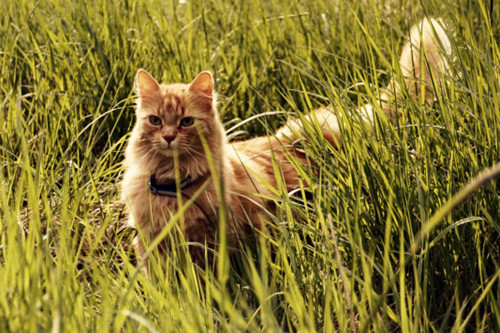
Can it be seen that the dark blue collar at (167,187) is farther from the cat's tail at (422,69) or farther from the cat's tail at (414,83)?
the cat's tail at (422,69)

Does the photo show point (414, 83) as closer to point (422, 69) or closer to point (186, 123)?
point (422, 69)

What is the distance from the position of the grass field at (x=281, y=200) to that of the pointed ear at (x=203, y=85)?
0.29 m

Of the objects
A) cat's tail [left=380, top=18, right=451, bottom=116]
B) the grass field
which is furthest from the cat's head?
cat's tail [left=380, top=18, right=451, bottom=116]

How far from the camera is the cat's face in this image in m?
2.20

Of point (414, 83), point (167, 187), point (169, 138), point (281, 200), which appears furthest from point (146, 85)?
point (414, 83)

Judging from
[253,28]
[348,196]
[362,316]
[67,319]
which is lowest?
[362,316]

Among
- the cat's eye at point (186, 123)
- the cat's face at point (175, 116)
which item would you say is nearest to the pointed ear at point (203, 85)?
the cat's face at point (175, 116)

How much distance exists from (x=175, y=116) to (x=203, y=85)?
0.18 m

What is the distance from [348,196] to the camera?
1699mm

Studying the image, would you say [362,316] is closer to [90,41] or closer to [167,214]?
[167,214]

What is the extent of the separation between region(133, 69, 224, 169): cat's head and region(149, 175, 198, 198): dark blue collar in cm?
8

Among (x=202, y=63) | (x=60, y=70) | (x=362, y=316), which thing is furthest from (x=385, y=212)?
(x=60, y=70)

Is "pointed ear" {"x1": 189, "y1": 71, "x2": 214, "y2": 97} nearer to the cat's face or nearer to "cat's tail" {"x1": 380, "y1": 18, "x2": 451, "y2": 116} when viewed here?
the cat's face

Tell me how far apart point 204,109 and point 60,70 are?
0.90m
